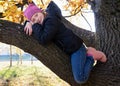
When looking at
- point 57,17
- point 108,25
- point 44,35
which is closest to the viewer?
point 44,35

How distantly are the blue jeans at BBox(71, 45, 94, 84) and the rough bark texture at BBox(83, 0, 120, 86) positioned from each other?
0.59ft

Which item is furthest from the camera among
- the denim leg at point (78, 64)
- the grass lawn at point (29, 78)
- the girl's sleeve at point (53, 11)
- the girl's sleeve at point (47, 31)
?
the grass lawn at point (29, 78)

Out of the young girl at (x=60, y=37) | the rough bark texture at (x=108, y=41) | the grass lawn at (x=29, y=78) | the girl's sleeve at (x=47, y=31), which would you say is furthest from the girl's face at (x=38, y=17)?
the grass lawn at (x=29, y=78)

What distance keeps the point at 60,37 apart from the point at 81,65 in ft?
1.46

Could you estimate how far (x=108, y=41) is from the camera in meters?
4.44

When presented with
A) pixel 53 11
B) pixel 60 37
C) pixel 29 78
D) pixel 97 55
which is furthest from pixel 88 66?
pixel 29 78

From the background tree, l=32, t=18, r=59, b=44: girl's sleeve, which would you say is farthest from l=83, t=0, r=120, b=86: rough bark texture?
l=32, t=18, r=59, b=44: girl's sleeve

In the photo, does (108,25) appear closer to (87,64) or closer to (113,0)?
(113,0)

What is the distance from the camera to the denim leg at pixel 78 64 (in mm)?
3945

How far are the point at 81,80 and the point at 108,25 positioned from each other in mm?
984

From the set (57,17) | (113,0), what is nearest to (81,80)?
(57,17)

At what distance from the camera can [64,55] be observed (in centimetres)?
406

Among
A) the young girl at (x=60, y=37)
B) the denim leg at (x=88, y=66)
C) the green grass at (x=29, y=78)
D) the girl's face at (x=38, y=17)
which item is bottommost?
the green grass at (x=29, y=78)

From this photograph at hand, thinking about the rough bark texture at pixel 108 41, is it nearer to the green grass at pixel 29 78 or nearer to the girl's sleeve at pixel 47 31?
the girl's sleeve at pixel 47 31
